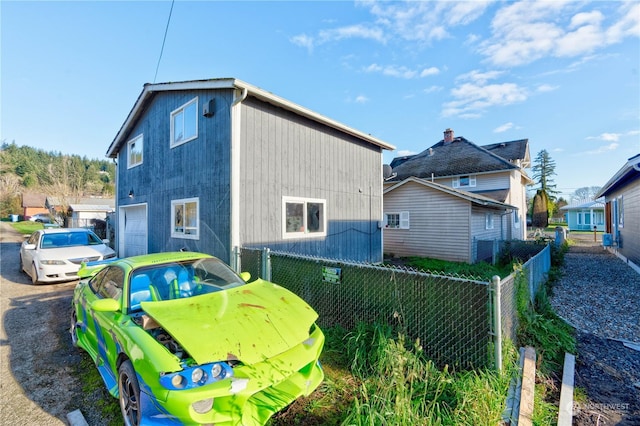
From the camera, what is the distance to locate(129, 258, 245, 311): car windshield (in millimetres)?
3152

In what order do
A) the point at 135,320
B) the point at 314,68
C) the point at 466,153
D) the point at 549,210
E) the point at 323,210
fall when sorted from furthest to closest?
the point at 549,210 < the point at 466,153 < the point at 314,68 < the point at 323,210 < the point at 135,320

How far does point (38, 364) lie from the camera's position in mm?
3691

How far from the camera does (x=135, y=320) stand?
2688 mm

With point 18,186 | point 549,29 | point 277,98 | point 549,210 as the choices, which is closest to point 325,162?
point 277,98

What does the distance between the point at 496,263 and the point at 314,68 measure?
11228 mm

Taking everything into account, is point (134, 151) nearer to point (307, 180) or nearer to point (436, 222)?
point (307, 180)

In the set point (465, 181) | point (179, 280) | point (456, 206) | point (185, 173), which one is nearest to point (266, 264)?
point (179, 280)

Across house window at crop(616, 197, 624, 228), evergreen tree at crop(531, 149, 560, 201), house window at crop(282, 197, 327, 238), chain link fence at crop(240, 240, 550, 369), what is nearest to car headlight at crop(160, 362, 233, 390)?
chain link fence at crop(240, 240, 550, 369)

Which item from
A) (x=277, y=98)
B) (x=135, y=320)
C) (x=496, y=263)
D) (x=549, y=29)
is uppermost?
(x=549, y=29)

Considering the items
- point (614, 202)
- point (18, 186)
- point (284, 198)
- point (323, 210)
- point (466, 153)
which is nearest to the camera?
point (284, 198)

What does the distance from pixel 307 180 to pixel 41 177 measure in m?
45.0

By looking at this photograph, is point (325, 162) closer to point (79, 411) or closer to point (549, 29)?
point (549, 29)

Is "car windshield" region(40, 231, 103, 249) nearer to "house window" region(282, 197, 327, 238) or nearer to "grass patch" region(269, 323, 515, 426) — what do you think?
"house window" region(282, 197, 327, 238)

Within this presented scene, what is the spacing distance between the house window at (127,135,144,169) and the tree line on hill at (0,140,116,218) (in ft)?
66.4
